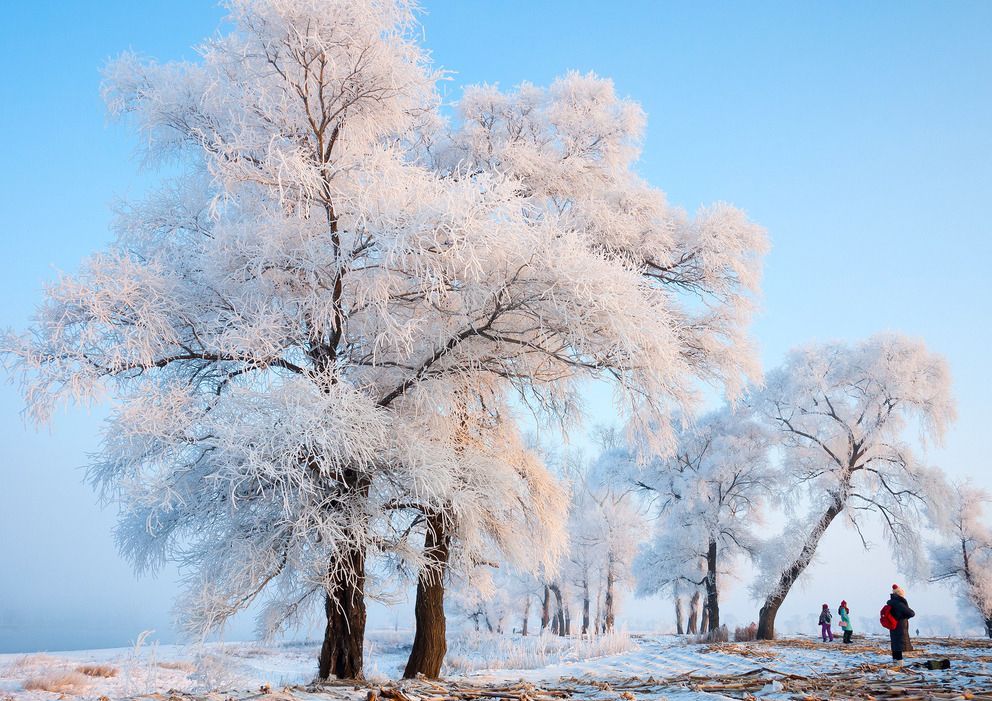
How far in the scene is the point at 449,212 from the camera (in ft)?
25.6

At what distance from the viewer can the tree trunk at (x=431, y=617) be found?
10.6 metres

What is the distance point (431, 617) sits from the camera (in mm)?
11203

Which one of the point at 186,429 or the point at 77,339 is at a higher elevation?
the point at 77,339

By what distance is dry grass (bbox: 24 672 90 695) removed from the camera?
10.7 meters

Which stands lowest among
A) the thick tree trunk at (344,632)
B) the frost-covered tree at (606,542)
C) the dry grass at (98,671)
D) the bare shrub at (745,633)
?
the dry grass at (98,671)

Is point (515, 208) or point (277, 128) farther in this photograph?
point (277, 128)

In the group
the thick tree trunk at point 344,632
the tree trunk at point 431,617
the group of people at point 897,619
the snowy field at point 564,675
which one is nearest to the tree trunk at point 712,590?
the snowy field at point 564,675

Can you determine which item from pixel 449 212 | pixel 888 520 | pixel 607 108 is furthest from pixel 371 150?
pixel 888 520

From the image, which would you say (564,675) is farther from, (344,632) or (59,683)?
(59,683)

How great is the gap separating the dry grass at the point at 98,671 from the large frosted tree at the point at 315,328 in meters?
5.68

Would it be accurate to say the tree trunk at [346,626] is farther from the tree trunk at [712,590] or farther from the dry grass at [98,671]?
the tree trunk at [712,590]

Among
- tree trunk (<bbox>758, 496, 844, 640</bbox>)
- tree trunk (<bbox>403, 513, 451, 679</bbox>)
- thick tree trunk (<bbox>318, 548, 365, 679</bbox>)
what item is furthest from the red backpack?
tree trunk (<bbox>758, 496, 844, 640</bbox>)

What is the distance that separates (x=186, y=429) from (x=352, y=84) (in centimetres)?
469

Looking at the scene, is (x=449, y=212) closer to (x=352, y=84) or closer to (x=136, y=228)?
(x=352, y=84)
